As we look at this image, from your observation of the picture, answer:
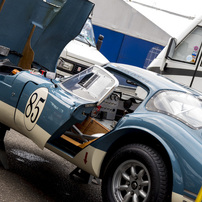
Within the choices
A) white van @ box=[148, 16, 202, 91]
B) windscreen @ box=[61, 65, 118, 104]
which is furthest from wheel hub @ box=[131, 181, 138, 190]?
white van @ box=[148, 16, 202, 91]

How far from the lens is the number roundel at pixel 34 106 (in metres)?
4.45

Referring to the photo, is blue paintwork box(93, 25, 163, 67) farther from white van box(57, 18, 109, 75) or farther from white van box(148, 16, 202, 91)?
white van box(148, 16, 202, 91)

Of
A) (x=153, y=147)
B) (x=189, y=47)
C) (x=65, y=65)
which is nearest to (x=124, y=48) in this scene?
(x=65, y=65)

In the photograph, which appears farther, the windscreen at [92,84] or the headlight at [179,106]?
the windscreen at [92,84]

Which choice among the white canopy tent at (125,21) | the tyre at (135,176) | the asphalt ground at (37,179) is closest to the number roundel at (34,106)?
the asphalt ground at (37,179)

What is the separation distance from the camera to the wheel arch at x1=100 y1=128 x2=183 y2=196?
3.30m

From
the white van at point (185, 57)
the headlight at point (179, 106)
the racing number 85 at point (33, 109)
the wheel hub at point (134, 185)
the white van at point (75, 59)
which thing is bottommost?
the wheel hub at point (134, 185)

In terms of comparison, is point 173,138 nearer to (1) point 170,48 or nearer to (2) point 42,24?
(2) point 42,24

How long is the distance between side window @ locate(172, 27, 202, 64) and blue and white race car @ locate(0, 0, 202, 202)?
350 cm

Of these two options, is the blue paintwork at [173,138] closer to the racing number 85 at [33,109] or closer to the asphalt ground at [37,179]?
the racing number 85 at [33,109]

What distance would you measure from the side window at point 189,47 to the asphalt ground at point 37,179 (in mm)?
3925

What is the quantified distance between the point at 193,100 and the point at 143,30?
13.3 meters

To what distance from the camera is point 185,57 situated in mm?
8656

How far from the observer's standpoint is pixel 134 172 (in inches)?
144
